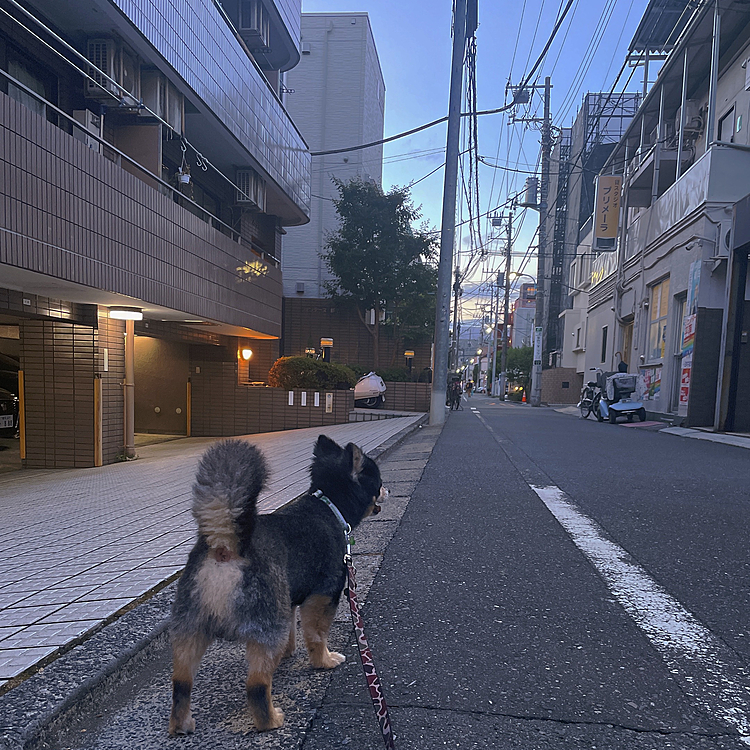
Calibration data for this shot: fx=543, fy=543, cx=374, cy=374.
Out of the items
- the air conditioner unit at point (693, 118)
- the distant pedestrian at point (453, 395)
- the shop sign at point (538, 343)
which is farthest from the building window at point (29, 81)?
the shop sign at point (538, 343)

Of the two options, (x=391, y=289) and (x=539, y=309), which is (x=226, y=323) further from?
(x=539, y=309)

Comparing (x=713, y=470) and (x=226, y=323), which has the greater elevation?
(x=226, y=323)

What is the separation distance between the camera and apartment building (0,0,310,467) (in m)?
5.89

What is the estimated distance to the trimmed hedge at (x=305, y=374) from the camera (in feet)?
47.8

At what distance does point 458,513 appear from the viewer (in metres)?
4.57

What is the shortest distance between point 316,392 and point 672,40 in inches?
732

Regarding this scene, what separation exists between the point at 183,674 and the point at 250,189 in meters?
12.5

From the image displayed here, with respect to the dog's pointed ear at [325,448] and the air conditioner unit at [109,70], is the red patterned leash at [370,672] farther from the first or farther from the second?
the air conditioner unit at [109,70]

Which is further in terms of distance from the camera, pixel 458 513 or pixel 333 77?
pixel 333 77

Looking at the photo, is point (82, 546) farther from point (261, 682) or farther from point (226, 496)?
point (226, 496)

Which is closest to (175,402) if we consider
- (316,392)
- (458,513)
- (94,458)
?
(316,392)

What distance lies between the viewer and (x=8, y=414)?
9.78 meters

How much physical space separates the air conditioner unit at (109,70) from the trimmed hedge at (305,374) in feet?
25.7

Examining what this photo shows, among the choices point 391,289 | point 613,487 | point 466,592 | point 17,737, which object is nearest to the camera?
point 17,737
